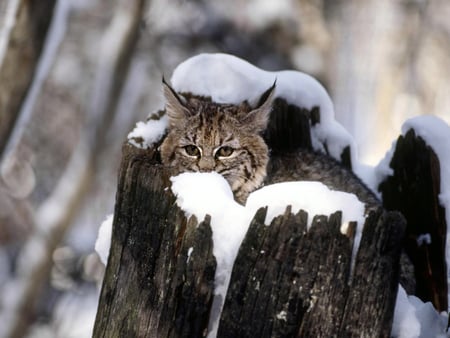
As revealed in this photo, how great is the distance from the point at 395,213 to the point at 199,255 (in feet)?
2.29

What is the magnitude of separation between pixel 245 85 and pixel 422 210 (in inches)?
50.8

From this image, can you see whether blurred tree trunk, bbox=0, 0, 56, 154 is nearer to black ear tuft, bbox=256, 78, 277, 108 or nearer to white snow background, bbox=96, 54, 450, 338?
white snow background, bbox=96, 54, 450, 338

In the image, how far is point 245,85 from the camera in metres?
4.25

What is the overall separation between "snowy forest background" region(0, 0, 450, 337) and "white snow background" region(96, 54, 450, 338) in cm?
619

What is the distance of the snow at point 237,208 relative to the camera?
7.71ft

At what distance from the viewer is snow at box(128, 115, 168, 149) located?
3354 mm

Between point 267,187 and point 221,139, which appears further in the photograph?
point 221,139

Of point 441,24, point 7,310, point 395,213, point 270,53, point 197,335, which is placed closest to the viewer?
point 395,213

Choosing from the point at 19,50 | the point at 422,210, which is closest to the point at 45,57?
the point at 19,50

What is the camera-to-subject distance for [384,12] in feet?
47.6

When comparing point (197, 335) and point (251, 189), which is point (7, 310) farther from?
point (197, 335)

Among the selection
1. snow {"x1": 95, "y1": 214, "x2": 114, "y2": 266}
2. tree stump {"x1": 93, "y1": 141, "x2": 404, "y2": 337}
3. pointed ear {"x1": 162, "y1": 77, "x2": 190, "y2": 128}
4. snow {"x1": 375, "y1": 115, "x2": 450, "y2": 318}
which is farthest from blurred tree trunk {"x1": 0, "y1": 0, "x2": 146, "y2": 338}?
tree stump {"x1": 93, "y1": 141, "x2": 404, "y2": 337}

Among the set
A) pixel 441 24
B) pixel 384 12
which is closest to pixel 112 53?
pixel 384 12

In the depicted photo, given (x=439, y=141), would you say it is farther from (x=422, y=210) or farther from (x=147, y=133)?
(x=147, y=133)
